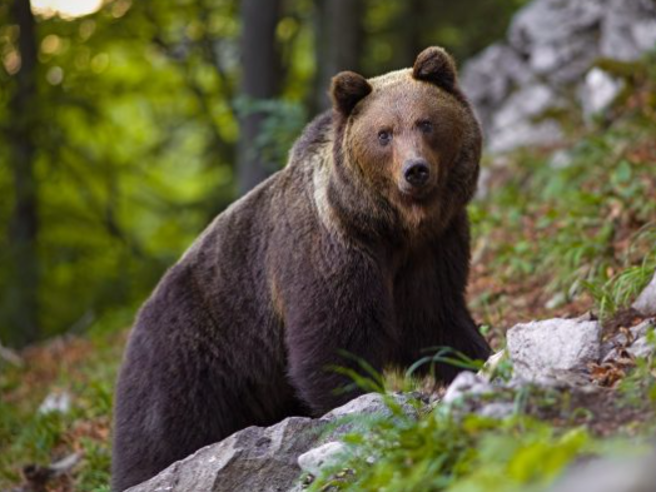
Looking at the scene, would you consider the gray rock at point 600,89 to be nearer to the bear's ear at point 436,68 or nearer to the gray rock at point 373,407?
the bear's ear at point 436,68

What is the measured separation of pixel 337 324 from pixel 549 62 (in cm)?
860

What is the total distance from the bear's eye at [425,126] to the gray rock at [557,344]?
1.43 metres

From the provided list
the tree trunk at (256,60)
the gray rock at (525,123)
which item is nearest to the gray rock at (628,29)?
the gray rock at (525,123)

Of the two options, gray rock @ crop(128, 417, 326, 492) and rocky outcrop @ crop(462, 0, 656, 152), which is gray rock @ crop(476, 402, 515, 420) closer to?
gray rock @ crop(128, 417, 326, 492)

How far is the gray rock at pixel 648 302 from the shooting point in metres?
5.63

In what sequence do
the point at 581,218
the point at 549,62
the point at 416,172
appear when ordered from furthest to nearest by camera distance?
the point at 549,62 < the point at 581,218 < the point at 416,172

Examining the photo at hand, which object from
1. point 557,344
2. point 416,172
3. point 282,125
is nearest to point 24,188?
point 282,125

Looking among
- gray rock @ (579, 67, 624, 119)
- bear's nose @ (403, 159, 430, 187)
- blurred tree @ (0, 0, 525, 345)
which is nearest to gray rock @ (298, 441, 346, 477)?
bear's nose @ (403, 159, 430, 187)

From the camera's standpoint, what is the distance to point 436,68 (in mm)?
6250

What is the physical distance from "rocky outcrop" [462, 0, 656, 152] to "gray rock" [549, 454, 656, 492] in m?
9.36

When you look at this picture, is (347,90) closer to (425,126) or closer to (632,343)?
(425,126)

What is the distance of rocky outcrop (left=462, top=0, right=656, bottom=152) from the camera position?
40.0 feet

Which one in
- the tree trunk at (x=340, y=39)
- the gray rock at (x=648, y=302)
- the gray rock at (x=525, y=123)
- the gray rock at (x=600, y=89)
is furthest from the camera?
the tree trunk at (x=340, y=39)

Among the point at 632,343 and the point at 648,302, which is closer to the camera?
the point at 632,343
